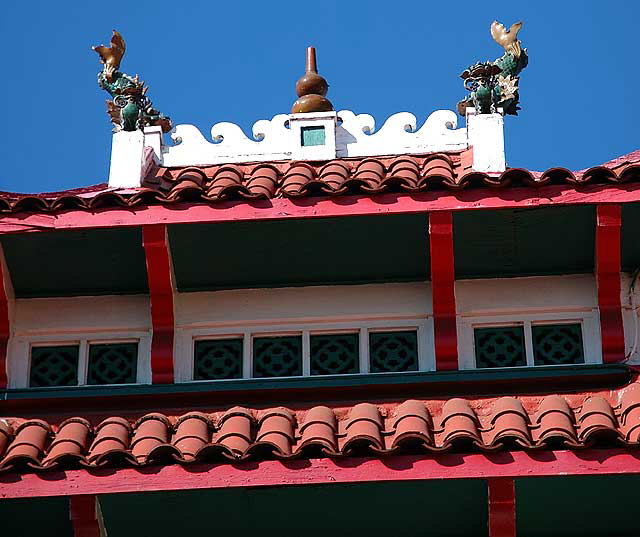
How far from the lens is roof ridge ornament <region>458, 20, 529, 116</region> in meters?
14.5

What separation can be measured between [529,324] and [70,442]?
3.61 metres

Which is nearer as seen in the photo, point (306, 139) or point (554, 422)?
point (554, 422)

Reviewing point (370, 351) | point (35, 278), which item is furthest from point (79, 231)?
point (370, 351)

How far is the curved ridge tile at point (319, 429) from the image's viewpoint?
11.0m

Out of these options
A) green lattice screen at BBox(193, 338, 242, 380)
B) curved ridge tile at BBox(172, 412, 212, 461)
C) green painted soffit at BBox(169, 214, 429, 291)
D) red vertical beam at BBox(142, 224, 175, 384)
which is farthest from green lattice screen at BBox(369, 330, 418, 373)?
curved ridge tile at BBox(172, 412, 212, 461)

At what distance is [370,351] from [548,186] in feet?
5.73

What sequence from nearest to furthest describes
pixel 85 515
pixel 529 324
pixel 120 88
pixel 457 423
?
pixel 85 515 → pixel 457 423 → pixel 529 324 → pixel 120 88

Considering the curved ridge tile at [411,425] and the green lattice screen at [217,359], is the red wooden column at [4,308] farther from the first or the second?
the curved ridge tile at [411,425]

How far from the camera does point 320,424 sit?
11.5 metres

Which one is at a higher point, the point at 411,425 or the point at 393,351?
the point at 393,351

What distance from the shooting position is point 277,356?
1311 cm

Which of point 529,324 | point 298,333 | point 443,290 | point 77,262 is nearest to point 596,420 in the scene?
point 529,324

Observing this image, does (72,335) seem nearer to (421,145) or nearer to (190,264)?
(190,264)

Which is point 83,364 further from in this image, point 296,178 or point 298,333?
point 296,178
